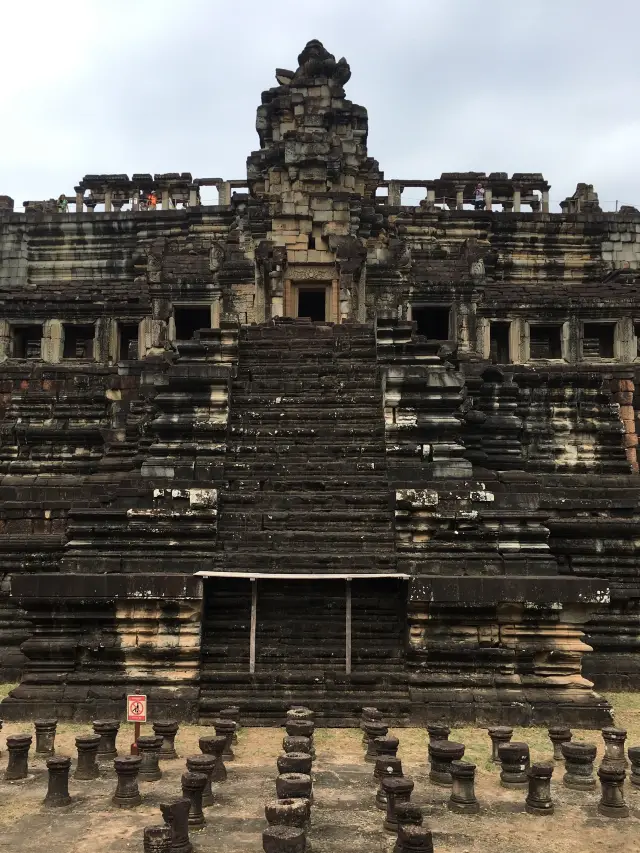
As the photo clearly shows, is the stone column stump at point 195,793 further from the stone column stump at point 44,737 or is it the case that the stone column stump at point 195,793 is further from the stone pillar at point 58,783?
the stone column stump at point 44,737

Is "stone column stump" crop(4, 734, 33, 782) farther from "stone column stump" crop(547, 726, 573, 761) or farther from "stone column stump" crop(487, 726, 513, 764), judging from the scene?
"stone column stump" crop(547, 726, 573, 761)

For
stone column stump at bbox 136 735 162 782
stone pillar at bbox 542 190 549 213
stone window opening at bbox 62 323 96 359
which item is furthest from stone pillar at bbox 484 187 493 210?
stone column stump at bbox 136 735 162 782

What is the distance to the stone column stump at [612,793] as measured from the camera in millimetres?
7418

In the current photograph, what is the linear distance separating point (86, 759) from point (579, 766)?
196 inches

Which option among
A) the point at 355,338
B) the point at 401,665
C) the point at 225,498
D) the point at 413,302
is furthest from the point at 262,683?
the point at 413,302

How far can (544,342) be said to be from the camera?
21312 mm

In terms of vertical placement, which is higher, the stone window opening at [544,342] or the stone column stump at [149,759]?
the stone window opening at [544,342]

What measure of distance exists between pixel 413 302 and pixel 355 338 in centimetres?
466

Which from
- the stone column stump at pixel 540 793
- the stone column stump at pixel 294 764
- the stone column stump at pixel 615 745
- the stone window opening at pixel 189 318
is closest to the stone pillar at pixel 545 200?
the stone window opening at pixel 189 318

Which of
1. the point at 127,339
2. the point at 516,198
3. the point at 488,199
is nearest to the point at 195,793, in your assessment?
the point at 127,339

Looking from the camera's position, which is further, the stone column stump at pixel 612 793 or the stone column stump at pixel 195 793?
the stone column stump at pixel 612 793

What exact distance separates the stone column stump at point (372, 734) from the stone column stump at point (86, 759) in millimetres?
2882

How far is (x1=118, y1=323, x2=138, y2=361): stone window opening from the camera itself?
21.7 metres

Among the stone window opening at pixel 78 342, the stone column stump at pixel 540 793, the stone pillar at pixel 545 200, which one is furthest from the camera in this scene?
the stone pillar at pixel 545 200
